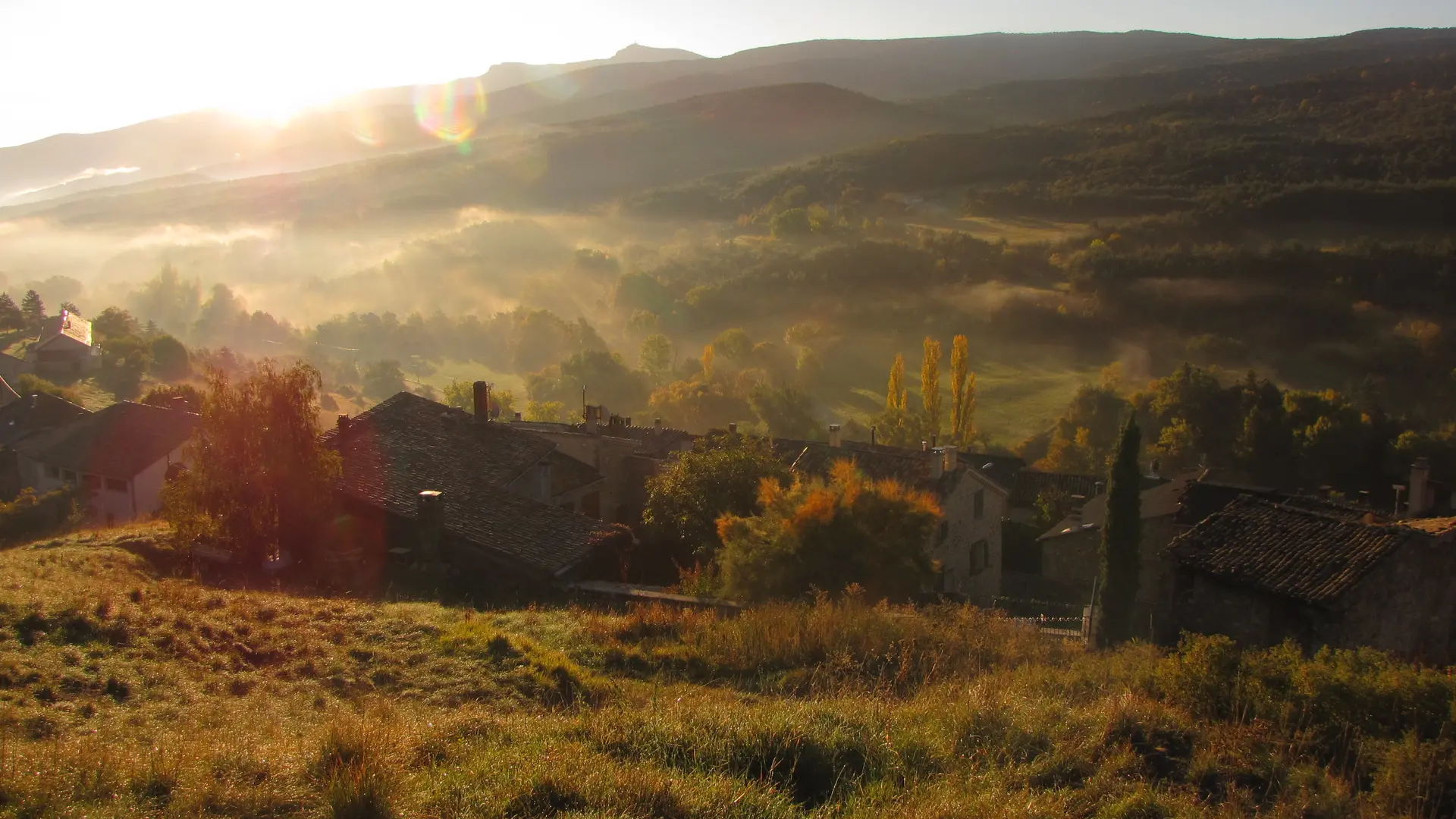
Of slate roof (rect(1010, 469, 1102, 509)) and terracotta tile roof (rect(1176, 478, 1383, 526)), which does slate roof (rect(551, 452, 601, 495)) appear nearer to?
terracotta tile roof (rect(1176, 478, 1383, 526))

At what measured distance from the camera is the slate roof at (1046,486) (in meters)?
38.5

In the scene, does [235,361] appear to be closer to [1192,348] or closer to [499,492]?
[499,492]

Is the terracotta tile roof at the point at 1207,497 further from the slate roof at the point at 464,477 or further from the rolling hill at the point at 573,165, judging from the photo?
the rolling hill at the point at 573,165

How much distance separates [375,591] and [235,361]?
56.3m

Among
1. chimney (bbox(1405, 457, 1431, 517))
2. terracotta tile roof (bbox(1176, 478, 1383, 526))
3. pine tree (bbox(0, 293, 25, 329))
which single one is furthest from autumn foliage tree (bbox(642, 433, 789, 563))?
pine tree (bbox(0, 293, 25, 329))

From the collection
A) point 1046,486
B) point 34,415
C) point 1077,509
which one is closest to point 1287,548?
point 1077,509

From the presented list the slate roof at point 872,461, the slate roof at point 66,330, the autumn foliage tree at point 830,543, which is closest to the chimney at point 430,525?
the autumn foliage tree at point 830,543

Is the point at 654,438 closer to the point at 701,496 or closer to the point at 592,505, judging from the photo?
the point at 592,505

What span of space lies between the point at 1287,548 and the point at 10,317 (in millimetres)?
75301

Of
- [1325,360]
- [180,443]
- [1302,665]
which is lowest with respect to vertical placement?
[1325,360]

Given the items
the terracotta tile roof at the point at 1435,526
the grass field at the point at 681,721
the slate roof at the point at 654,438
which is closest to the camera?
the grass field at the point at 681,721

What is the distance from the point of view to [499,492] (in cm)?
2117

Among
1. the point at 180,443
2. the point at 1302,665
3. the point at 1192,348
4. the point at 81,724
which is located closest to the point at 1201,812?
the point at 1302,665

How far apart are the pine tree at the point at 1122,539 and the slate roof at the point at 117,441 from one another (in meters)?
27.8
